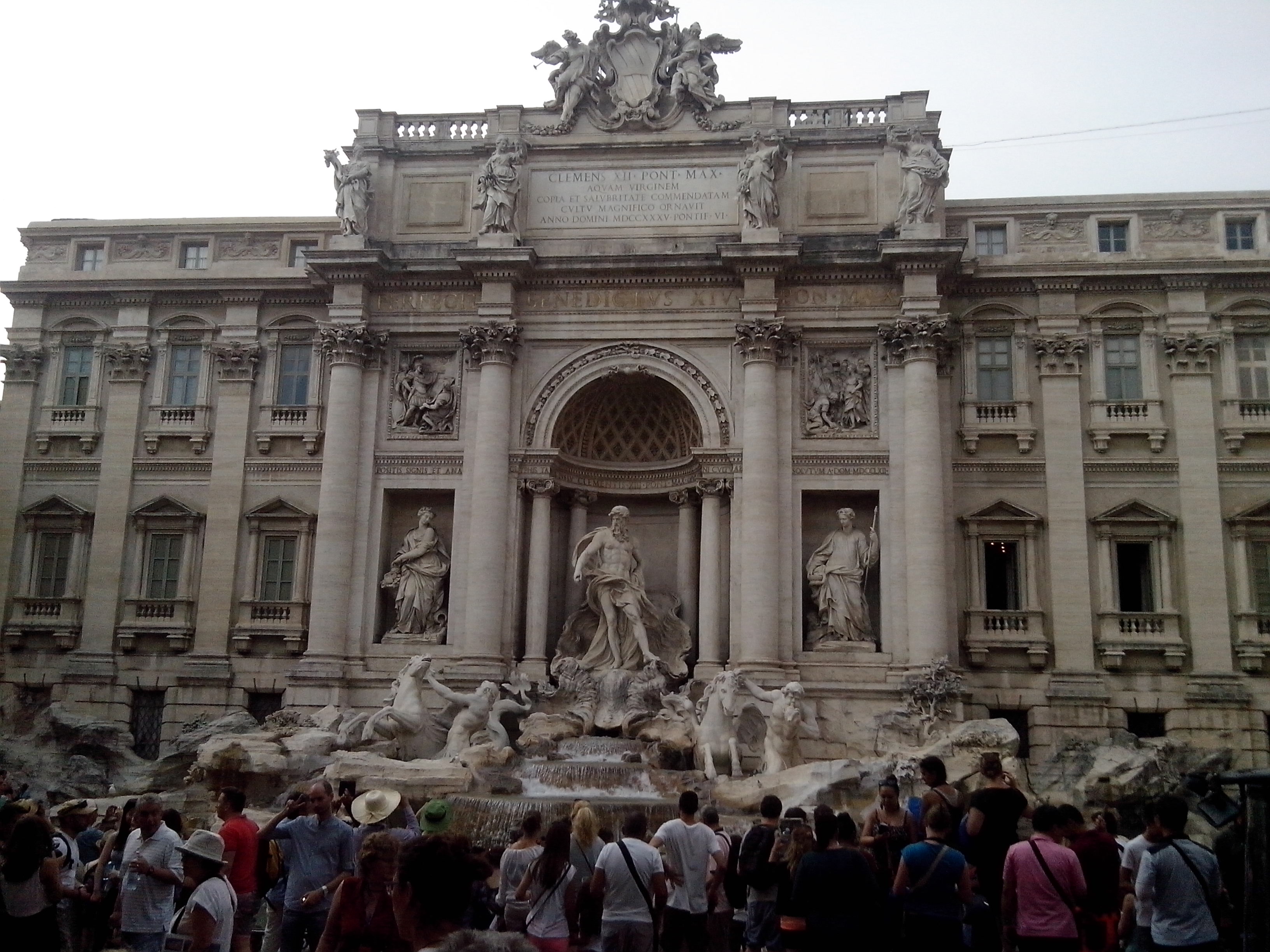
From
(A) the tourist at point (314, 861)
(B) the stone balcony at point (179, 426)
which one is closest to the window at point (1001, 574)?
(B) the stone balcony at point (179, 426)

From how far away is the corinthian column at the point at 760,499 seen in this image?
85.0 ft

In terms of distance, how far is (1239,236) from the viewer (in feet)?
92.8

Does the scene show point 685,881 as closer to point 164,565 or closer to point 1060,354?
point 1060,354

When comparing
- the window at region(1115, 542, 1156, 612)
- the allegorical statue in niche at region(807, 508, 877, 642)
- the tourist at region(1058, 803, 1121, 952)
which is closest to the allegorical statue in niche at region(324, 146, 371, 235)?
the allegorical statue in niche at region(807, 508, 877, 642)

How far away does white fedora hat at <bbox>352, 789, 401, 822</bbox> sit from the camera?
10.5 meters

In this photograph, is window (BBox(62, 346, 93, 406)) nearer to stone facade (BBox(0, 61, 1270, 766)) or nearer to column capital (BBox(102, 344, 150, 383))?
stone facade (BBox(0, 61, 1270, 766))

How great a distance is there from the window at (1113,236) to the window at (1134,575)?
7.00 meters

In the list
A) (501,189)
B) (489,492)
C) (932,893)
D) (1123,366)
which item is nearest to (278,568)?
(489,492)

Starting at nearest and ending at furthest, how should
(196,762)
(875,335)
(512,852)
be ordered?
(512,852) < (196,762) < (875,335)

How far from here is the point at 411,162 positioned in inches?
1166

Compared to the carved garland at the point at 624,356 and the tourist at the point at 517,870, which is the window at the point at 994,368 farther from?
the tourist at the point at 517,870

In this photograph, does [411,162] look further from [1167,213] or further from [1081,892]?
[1081,892]

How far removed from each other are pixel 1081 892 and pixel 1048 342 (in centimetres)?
2083

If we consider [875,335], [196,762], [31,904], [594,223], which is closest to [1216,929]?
[31,904]
